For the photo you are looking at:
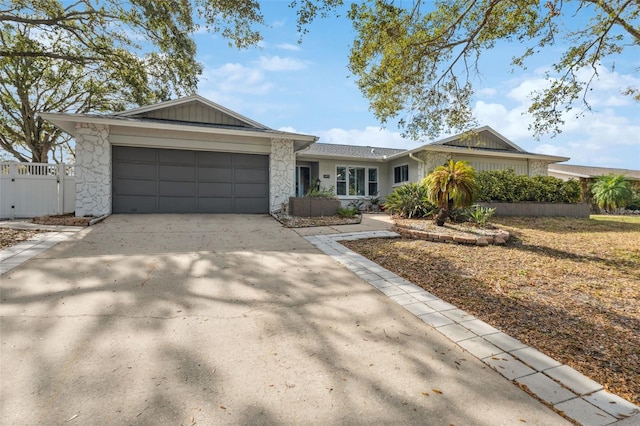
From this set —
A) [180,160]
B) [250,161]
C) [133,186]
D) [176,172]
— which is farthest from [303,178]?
[133,186]

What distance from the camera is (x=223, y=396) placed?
2.11 metres

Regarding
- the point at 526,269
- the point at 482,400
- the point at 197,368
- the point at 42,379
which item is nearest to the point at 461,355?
the point at 482,400

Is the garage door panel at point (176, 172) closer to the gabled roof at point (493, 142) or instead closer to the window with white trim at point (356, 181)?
the window with white trim at point (356, 181)

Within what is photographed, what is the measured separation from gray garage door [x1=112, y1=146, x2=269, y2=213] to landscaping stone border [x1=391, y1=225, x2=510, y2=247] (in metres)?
5.48

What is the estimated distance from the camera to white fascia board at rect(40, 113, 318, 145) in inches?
→ 343

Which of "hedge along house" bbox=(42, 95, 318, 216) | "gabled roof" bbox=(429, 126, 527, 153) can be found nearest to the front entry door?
"hedge along house" bbox=(42, 95, 318, 216)

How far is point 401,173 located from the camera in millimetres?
15766

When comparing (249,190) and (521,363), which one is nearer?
Answer: (521,363)

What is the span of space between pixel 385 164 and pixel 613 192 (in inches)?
475

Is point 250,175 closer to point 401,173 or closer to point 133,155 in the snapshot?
point 133,155

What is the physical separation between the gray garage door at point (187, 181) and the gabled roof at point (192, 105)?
119 cm

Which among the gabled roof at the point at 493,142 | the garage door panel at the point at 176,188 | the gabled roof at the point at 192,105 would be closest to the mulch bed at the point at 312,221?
the garage door panel at the point at 176,188

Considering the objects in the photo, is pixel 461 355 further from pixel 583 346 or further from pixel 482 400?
pixel 583 346

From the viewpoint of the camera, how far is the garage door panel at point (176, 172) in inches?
397
